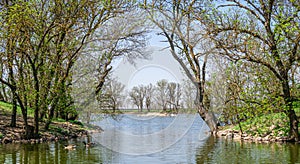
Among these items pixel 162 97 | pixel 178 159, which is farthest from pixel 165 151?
pixel 162 97

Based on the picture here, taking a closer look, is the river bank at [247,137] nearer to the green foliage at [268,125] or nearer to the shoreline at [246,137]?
the shoreline at [246,137]

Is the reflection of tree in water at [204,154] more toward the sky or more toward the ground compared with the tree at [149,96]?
more toward the ground

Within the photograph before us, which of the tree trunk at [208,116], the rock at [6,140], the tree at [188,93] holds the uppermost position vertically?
the tree at [188,93]

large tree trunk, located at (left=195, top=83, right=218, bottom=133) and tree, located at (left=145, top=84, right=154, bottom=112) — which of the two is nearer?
large tree trunk, located at (left=195, top=83, right=218, bottom=133)

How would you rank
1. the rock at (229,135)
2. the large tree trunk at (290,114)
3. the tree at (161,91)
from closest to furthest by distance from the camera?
1. the large tree trunk at (290,114)
2. the rock at (229,135)
3. the tree at (161,91)

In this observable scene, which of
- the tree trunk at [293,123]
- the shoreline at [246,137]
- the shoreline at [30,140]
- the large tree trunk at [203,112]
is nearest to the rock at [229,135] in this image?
the shoreline at [246,137]

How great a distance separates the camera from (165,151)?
52.5 ft

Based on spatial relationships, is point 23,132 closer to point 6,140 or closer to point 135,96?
point 6,140

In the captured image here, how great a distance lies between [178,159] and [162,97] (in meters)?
24.3

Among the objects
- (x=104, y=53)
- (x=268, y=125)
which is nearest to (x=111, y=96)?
Answer: (x=104, y=53)

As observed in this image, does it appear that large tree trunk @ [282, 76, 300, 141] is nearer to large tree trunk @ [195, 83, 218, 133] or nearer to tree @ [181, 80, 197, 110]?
large tree trunk @ [195, 83, 218, 133]

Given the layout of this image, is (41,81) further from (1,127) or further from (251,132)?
(251,132)

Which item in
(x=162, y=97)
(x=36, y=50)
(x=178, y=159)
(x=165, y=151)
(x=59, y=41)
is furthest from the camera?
(x=162, y=97)

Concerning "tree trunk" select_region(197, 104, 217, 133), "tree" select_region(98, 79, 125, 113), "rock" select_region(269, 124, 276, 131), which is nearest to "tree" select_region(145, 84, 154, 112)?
"tree" select_region(98, 79, 125, 113)
